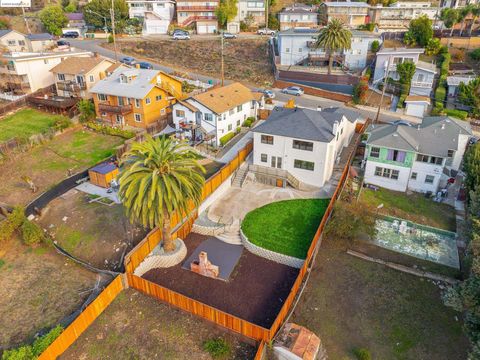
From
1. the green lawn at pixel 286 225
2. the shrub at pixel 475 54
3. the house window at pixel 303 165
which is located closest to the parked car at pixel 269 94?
the house window at pixel 303 165

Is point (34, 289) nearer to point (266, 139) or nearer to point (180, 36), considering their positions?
point (266, 139)

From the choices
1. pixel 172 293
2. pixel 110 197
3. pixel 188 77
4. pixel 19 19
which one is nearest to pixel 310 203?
pixel 172 293

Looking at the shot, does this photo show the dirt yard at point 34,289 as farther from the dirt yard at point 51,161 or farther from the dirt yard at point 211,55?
the dirt yard at point 211,55

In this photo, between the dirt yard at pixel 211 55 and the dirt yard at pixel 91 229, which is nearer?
the dirt yard at pixel 91 229

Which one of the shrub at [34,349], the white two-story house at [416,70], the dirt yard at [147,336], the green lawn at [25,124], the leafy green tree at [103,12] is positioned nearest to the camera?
the shrub at [34,349]

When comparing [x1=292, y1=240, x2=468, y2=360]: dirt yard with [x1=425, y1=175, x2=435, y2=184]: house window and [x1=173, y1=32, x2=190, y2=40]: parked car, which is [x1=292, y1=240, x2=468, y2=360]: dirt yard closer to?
[x1=425, y1=175, x2=435, y2=184]: house window

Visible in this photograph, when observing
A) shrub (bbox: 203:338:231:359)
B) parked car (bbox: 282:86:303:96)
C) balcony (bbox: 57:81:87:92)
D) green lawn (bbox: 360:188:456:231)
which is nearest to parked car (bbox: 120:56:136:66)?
balcony (bbox: 57:81:87:92)
